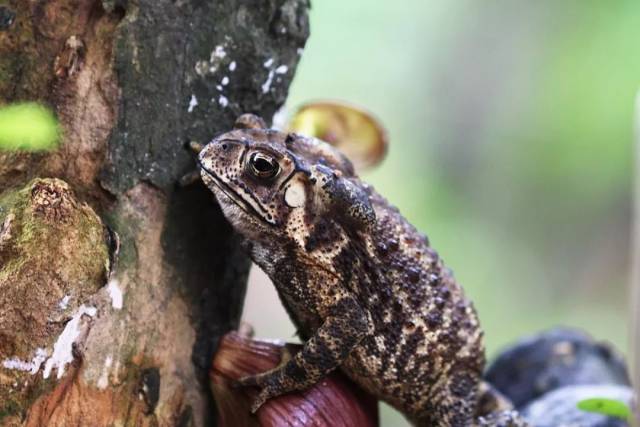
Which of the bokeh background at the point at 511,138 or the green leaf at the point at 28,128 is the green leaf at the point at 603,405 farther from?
the bokeh background at the point at 511,138

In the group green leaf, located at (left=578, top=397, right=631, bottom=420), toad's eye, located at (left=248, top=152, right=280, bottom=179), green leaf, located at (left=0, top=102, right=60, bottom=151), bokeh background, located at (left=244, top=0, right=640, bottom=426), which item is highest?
bokeh background, located at (left=244, top=0, right=640, bottom=426)

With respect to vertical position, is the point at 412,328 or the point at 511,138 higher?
the point at 511,138

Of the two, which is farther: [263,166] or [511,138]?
[511,138]

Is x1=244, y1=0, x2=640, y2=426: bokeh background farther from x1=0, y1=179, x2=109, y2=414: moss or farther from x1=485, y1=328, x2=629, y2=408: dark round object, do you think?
x1=0, y1=179, x2=109, y2=414: moss

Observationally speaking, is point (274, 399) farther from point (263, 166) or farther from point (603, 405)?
point (603, 405)

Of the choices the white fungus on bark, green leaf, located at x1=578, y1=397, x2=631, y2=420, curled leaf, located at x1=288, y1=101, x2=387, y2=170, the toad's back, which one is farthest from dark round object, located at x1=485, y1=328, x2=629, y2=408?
the white fungus on bark

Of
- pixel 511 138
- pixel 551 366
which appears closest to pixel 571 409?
pixel 551 366
